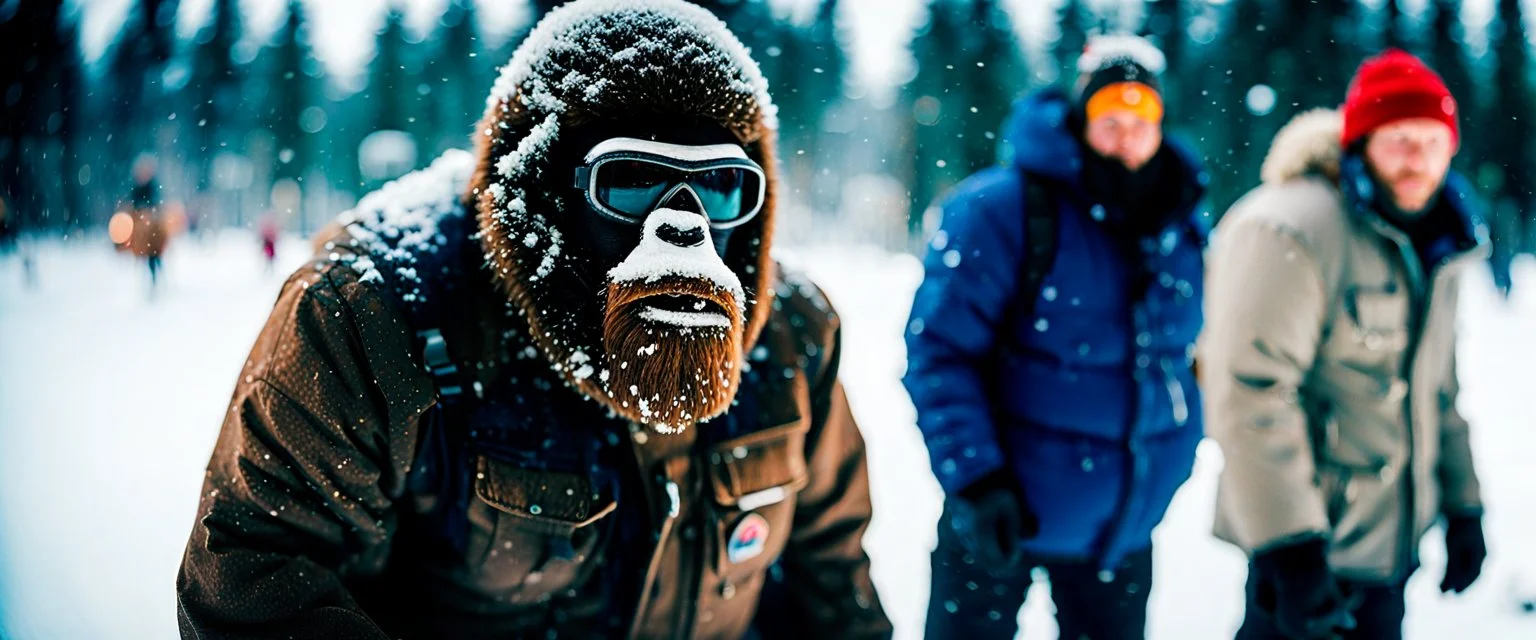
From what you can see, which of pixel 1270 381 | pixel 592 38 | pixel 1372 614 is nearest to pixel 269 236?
pixel 592 38

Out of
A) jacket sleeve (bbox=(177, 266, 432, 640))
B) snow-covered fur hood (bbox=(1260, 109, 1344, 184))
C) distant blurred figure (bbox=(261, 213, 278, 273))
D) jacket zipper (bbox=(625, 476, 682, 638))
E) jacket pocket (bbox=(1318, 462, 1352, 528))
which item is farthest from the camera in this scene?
snow-covered fur hood (bbox=(1260, 109, 1344, 184))

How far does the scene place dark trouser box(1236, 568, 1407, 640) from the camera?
2.33 meters

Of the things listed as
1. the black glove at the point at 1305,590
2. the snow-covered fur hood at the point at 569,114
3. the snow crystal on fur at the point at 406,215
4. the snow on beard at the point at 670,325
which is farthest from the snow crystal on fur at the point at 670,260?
the black glove at the point at 1305,590

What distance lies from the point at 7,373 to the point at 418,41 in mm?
1312

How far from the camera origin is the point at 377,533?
1.22 meters

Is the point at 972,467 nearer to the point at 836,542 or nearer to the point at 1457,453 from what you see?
the point at 836,542

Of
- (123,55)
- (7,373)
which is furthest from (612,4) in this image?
(7,373)

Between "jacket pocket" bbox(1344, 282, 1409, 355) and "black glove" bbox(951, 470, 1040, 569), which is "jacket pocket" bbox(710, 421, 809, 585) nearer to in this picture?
"black glove" bbox(951, 470, 1040, 569)

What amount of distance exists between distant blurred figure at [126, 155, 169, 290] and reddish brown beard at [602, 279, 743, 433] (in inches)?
52.6

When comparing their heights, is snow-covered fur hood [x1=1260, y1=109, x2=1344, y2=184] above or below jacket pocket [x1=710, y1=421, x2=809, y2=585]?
above

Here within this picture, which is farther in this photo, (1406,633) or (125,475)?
(1406,633)

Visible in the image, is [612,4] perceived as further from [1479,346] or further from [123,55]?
[1479,346]

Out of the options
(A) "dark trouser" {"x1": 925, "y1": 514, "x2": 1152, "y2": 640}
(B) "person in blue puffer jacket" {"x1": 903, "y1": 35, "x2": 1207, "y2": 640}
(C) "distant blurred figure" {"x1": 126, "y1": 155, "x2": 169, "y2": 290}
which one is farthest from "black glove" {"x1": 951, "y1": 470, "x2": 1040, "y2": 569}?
(C) "distant blurred figure" {"x1": 126, "y1": 155, "x2": 169, "y2": 290}

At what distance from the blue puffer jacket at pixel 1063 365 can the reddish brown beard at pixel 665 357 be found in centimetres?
109
